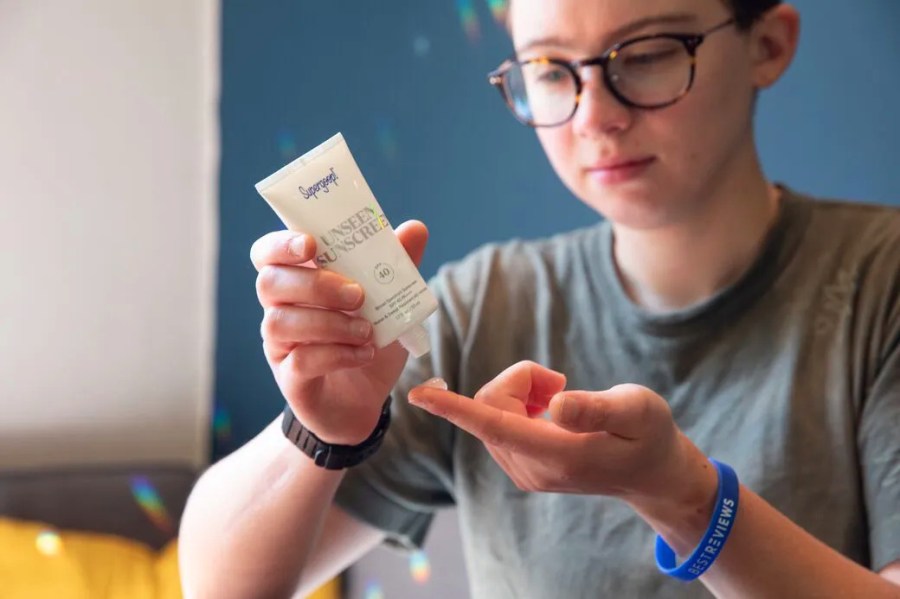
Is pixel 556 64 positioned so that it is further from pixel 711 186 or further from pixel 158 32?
pixel 158 32

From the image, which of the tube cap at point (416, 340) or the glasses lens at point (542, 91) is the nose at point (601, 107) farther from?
the tube cap at point (416, 340)

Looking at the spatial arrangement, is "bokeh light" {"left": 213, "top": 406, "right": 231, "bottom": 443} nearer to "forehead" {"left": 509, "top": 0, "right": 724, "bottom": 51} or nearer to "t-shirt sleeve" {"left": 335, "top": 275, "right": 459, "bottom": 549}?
"t-shirt sleeve" {"left": 335, "top": 275, "right": 459, "bottom": 549}

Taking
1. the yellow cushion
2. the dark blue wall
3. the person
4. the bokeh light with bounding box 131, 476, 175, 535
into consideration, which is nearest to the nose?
the person

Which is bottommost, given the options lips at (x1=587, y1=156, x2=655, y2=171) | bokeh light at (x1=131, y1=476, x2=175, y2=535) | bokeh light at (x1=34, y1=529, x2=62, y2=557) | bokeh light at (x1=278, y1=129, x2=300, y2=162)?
bokeh light at (x1=131, y1=476, x2=175, y2=535)

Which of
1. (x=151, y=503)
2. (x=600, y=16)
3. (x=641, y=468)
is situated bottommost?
(x=151, y=503)

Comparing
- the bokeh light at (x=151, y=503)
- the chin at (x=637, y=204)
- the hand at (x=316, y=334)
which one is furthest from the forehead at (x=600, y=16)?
the bokeh light at (x=151, y=503)

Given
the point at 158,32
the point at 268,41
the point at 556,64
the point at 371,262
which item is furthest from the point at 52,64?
the point at 371,262

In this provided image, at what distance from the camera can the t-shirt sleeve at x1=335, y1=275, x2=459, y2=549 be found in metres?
0.76

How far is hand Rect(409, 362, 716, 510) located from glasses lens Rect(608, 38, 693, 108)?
293 millimetres

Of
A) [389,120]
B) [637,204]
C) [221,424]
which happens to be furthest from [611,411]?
[221,424]

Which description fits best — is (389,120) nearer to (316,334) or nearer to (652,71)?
(652,71)

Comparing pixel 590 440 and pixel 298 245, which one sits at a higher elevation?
pixel 298 245

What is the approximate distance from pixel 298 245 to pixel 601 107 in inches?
12.6

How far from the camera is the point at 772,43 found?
77 cm
